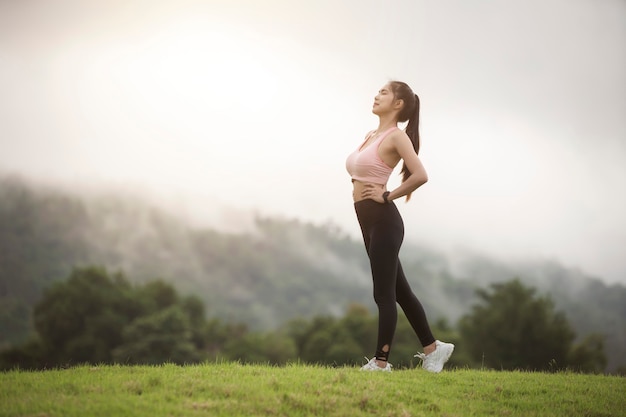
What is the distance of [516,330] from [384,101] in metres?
57.1

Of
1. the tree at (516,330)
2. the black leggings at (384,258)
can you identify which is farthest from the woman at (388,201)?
the tree at (516,330)

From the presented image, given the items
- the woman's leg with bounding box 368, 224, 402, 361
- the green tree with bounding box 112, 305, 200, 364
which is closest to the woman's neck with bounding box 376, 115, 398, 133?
the woman's leg with bounding box 368, 224, 402, 361

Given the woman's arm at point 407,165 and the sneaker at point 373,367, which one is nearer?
the woman's arm at point 407,165

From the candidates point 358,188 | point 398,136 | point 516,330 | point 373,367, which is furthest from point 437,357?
point 516,330

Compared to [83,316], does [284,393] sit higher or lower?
lower

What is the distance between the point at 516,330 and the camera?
60.9 m

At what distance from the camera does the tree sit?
A: 59.8 m

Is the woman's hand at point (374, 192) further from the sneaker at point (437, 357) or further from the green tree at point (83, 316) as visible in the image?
the green tree at point (83, 316)

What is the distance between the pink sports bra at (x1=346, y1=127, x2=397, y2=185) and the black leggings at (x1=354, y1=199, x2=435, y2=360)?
34cm

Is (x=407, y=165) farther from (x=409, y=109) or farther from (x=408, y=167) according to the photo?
Result: (x=409, y=109)

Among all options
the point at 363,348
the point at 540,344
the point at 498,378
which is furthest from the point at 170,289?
the point at 498,378

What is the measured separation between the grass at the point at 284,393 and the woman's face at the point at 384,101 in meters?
3.75

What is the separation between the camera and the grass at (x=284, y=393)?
6207 mm

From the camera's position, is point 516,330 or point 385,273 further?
point 516,330
